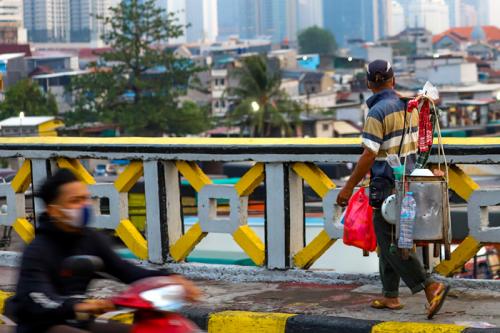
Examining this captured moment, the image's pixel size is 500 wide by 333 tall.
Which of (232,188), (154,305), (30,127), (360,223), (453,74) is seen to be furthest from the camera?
(453,74)

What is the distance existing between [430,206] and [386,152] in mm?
434

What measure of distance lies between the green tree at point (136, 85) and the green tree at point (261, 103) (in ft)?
11.2

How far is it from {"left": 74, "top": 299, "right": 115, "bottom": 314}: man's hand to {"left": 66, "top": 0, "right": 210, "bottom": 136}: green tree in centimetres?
6342

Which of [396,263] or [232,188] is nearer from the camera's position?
[396,263]

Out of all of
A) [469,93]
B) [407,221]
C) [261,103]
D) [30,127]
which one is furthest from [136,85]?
[407,221]

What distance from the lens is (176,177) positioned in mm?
7715

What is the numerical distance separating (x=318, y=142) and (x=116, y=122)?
63.0m

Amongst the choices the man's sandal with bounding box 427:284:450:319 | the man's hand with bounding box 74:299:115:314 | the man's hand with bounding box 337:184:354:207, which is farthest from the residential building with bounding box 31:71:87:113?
the man's hand with bounding box 74:299:115:314

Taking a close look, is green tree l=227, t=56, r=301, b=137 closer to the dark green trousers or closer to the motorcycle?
the dark green trousers

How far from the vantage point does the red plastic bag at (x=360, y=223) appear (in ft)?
21.0

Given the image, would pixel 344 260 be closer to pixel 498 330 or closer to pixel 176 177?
pixel 176 177

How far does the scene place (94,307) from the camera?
4270 millimetres

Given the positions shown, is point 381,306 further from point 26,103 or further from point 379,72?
point 26,103

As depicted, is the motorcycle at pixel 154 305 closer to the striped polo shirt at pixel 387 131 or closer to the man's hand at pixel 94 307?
the man's hand at pixel 94 307
